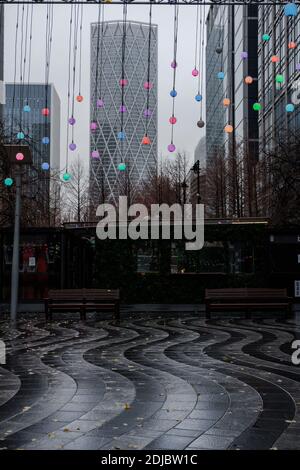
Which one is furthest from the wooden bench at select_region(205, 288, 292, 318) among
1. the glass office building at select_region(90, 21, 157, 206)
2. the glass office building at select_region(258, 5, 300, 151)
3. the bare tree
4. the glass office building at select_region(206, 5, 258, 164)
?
the glass office building at select_region(206, 5, 258, 164)

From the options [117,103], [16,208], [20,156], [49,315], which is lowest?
[49,315]

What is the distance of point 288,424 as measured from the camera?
5.36 m

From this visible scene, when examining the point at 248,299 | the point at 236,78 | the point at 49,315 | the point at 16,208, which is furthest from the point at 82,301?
the point at 236,78

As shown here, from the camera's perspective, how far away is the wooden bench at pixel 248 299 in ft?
55.4

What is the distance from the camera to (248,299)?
684 inches

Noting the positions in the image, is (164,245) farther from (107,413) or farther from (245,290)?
(107,413)

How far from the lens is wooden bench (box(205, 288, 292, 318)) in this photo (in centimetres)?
1688

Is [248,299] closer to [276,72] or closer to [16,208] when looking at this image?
[16,208]

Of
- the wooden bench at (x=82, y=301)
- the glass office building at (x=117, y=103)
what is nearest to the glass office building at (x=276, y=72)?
the glass office building at (x=117, y=103)

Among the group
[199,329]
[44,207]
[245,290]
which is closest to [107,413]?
[199,329]

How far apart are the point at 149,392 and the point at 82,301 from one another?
34.2ft

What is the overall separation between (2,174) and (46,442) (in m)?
25.4

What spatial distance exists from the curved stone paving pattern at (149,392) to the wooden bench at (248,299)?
4.16 m

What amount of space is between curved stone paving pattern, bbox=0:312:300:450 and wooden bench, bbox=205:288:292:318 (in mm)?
4162
